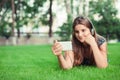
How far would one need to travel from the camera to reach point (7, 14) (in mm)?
50906

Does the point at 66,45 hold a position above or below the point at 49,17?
above

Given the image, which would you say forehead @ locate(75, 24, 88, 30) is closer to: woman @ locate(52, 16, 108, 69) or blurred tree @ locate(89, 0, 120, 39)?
woman @ locate(52, 16, 108, 69)

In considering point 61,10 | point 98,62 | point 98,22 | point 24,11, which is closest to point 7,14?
point 24,11

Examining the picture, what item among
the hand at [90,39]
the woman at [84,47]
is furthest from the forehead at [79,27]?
the hand at [90,39]

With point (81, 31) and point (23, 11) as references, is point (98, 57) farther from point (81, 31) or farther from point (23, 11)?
point (23, 11)

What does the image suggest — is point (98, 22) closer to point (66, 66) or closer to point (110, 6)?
point (110, 6)

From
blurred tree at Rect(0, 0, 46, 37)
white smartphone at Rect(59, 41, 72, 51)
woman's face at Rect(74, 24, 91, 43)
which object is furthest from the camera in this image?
blurred tree at Rect(0, 0, 46, 37)

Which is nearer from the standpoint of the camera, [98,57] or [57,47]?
[57,47]

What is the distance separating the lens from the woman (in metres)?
6.62

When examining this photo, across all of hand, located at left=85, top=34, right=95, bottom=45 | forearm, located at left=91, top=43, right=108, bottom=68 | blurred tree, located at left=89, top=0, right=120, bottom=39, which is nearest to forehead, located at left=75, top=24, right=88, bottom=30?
hand, located at left=85, top=34, right=95, bottom=45

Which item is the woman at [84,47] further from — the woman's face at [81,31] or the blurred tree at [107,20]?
the blurred tree at [107,20]

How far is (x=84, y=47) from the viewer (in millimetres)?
7008

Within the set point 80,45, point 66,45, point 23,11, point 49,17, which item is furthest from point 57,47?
point 23,11

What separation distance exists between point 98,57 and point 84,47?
0.35 m
